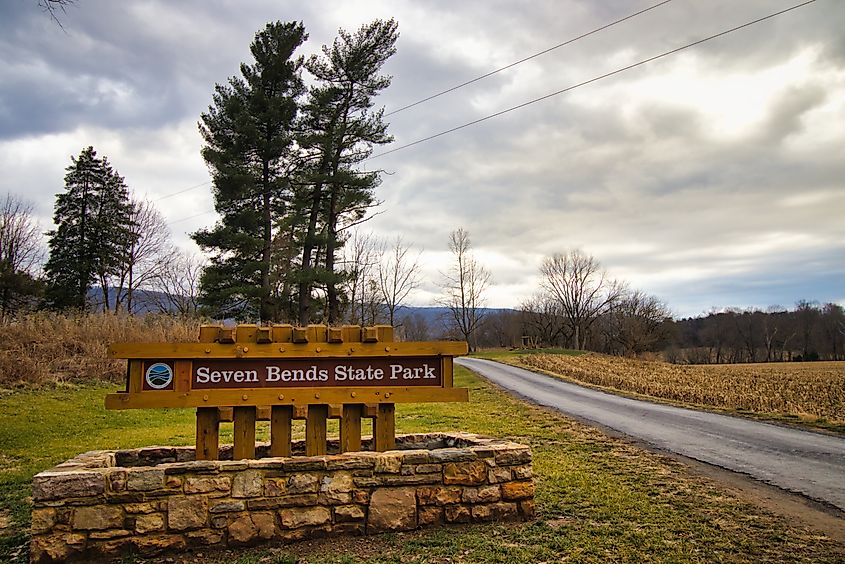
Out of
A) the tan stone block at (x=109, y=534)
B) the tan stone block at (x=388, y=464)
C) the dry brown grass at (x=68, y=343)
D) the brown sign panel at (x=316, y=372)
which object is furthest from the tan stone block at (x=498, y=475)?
the dry brown grass at (x=68, y=343)

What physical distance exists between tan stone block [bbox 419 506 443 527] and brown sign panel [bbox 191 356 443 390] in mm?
1042

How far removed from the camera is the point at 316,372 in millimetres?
4871

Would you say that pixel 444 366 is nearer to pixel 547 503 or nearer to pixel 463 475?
pixel 463 475

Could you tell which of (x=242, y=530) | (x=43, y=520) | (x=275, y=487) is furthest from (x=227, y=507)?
(x=43, y=520)

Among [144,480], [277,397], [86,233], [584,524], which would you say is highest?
[86,233]

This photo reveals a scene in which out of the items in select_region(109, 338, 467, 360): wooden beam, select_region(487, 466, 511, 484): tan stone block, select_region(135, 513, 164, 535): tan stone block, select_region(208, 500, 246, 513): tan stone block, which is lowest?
select_region(135, 513, 164, 535): tan stone block

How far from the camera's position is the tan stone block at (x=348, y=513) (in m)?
4.36

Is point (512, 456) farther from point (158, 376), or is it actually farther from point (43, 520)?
point (43, 520)

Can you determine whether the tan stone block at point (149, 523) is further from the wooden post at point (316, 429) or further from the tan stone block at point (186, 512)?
the wooden post at point (316, 429)

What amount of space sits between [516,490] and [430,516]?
0.75 metres

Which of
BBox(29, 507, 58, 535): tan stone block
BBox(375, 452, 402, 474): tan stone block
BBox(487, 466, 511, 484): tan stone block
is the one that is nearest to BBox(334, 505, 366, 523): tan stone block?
BBox(375, 452, 402, 474): tan stone block

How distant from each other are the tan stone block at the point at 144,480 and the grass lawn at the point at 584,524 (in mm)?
568

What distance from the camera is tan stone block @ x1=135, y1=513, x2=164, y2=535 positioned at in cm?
403

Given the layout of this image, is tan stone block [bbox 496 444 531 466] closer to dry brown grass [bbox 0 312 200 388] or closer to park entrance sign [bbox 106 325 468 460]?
park entrance sign [bbox 106 325 468 460]
